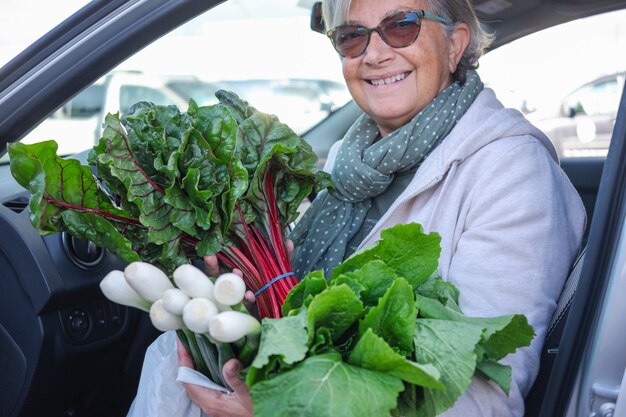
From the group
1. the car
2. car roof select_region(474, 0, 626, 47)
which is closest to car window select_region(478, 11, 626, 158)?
car roof select_region(474, 0, 626, 47)

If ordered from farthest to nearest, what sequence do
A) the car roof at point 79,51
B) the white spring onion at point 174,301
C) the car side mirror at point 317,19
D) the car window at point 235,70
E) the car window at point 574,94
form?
1. the car window at point 574,94
2. the car window at point 235,70
3. the car side mirror at point 317,19
4. the car roof at point 79,51
5. the white spring onion at point 174,301

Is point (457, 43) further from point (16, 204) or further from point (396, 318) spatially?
point (16, 204)

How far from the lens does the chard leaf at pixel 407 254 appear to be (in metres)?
1.41

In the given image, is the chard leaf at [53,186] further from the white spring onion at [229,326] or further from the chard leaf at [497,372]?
the chard leaf at [497,372]

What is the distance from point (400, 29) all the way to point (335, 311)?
1000 mm

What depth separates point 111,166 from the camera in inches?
60.4

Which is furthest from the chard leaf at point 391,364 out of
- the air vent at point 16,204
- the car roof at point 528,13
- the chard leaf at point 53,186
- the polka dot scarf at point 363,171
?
the car roof at point 528,13

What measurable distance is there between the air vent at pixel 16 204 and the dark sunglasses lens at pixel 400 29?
→ 3.59 ft

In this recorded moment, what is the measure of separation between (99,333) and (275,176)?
853 mm

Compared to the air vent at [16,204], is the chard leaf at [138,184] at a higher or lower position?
higher

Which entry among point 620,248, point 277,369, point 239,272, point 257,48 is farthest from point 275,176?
point 257,48

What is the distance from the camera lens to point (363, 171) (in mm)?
2090

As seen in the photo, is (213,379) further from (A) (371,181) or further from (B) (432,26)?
(B) (432,26)

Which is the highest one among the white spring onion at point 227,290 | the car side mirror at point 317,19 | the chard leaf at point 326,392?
the car side mirror at point 317,19
